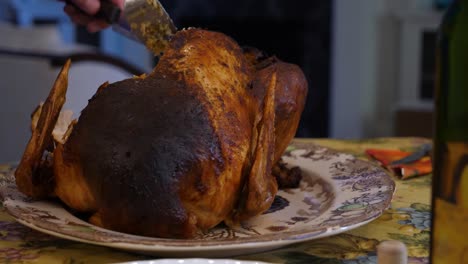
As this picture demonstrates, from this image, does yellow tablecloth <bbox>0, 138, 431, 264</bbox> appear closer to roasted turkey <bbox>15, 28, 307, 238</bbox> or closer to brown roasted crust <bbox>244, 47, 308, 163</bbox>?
roasted turkey <bbox>15, 28, 307, 238</bbox>

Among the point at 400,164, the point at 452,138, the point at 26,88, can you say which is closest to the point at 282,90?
the point at 400,164

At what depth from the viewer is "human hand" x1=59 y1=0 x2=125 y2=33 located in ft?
3.67

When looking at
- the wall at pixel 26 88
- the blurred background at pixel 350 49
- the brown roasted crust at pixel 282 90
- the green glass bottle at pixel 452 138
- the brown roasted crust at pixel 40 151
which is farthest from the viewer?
the blurred background at pixel 350 49

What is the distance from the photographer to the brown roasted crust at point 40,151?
0.82m

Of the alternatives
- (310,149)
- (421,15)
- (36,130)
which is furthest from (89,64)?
(421,15)

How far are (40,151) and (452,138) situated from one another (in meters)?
0.50

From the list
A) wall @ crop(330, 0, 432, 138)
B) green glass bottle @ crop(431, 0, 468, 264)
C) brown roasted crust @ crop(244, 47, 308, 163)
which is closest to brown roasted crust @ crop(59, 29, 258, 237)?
brown roasted crust @ crop(244, 47, 308, 163)

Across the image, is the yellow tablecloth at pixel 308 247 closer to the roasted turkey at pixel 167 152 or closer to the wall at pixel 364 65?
the roasted turkey at pixel 167 152

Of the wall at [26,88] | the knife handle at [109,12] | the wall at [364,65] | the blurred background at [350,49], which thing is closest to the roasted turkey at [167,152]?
the knife handle at [109,12]

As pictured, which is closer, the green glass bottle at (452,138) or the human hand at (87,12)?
the green glass bottle at (452,138)

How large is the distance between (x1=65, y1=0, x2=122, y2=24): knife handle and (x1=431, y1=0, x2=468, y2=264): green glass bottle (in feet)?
2.17

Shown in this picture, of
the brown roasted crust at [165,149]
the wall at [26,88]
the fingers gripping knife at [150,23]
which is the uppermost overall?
the fingers gripping knife at [150,23]

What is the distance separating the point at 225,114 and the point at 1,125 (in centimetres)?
216

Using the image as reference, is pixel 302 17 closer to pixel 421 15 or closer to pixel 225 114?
pixel 421 15
